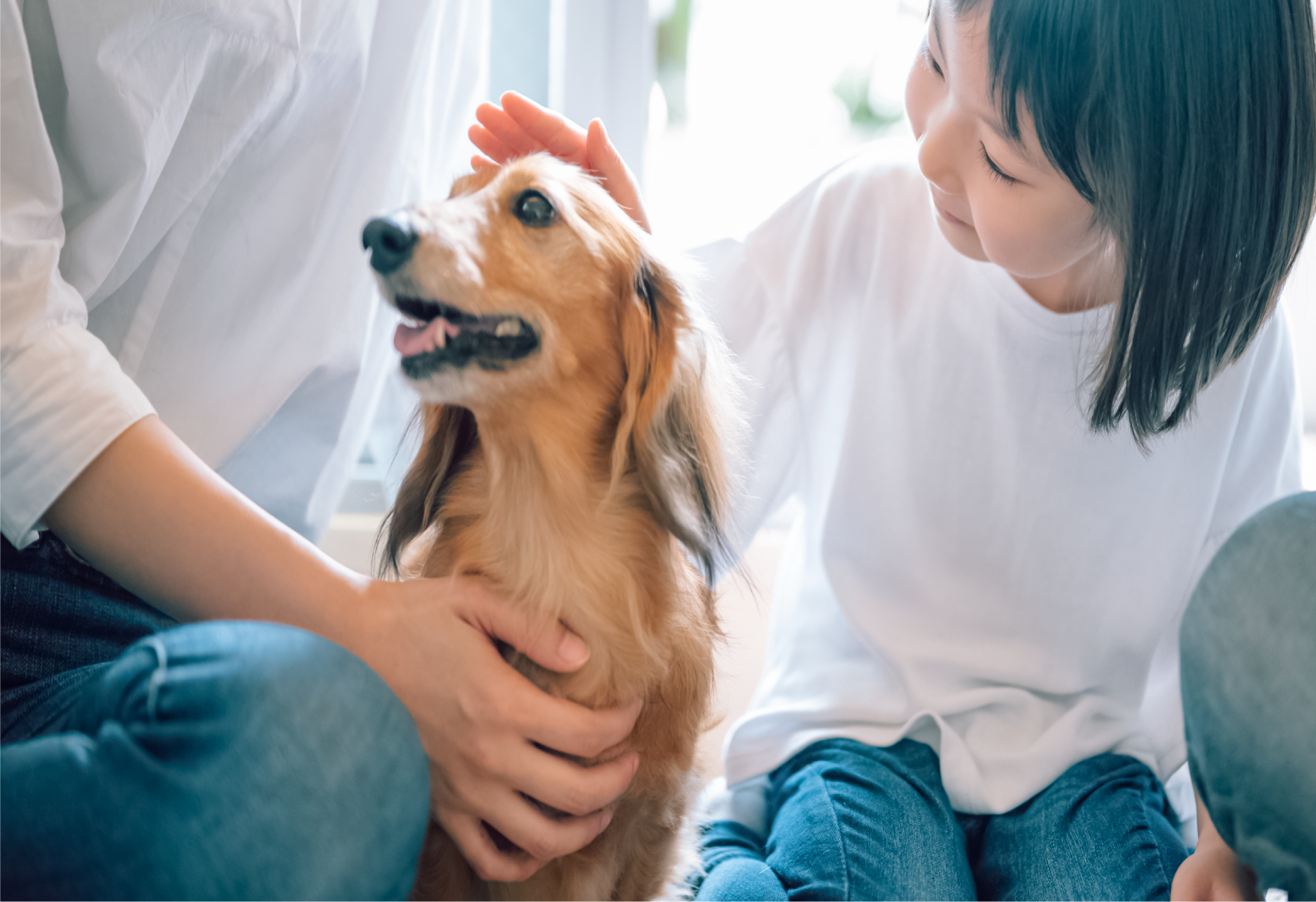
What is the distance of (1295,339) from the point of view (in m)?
1.55

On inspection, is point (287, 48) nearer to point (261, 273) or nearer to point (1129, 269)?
point (261, 273)

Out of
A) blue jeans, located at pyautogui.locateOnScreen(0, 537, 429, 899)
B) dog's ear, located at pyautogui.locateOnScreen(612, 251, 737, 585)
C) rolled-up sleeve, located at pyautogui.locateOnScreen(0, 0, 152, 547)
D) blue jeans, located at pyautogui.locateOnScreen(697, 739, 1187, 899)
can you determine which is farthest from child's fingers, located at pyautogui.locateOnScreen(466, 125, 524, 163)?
blue jeans, located at pyautogui.locateOnScreen(697, 739, 1187, 899)

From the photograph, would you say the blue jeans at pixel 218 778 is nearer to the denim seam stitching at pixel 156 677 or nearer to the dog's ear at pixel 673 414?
the denim seam stitching at pixel 156 677

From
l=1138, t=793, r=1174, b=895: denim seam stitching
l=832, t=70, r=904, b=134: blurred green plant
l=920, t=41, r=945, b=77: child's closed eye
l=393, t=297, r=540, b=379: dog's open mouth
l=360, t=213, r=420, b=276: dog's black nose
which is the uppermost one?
l=920, t=41, r=945, b=77: child's closed eye

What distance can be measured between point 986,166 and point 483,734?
670 millimetres

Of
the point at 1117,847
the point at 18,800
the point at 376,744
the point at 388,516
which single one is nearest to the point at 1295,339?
the point at 1117,847

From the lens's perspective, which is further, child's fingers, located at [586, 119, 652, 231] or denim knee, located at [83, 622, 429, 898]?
child's fingers, located at [586, 119, 652, 231]

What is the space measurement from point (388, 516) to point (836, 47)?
1.10 metres

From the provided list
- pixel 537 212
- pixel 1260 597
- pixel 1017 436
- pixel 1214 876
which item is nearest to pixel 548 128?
pixel 537 212

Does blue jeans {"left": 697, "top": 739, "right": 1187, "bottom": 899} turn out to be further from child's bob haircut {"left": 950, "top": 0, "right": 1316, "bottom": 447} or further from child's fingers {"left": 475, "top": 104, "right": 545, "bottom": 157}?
child's fingers {"left": 475, "top": 104, "right": 545, "bottom": 157}

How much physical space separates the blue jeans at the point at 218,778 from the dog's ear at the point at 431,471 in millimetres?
267

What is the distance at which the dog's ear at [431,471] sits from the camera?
890mm

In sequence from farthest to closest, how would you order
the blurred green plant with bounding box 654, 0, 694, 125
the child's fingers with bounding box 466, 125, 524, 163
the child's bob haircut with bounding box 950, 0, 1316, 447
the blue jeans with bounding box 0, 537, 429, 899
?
1. the blurred green plant with bounding box 654, 0, 694, 125
2. the child's fingers with bounding box 466, 125, 524, 163
3. the child's bob haircut with bounding box 950, 0, 1316, 447
4. the blue jeans with bounding box 0, 537, 429, 899

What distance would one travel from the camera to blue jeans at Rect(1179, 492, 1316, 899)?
62 centimetres
